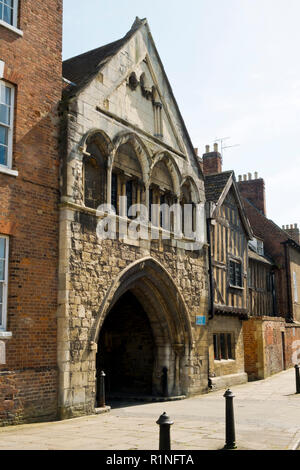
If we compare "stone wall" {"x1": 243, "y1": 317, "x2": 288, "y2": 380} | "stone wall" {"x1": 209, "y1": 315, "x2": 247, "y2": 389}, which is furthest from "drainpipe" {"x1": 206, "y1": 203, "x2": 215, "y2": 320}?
"stone wall" {"x1": 243, "y1": 317, "x2": 288, "y2": 380}

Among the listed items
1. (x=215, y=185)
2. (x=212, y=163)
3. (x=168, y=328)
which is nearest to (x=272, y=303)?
(x=212, y=163)

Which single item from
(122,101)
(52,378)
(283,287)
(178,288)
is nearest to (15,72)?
(122,101)

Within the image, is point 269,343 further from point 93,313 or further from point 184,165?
point 93,313

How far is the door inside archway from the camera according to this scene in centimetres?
1612

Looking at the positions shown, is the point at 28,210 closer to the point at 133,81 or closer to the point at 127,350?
the point at 133,81

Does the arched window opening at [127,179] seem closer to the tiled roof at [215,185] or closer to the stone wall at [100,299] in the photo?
the stone wall at [100,299]

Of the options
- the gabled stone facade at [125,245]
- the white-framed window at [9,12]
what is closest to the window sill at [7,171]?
the gabled stone facade at [125,245]

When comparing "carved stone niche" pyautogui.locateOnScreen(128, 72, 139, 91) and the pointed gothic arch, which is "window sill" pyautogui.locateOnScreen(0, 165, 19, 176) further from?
the pointed gothic arch

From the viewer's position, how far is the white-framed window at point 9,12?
1084cm

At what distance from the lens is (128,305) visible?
16.7 metres

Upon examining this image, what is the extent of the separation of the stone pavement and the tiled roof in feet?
26.9

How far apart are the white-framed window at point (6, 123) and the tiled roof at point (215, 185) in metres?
10.5

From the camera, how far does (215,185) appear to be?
2069 centimetres

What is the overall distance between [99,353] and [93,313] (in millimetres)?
5568
